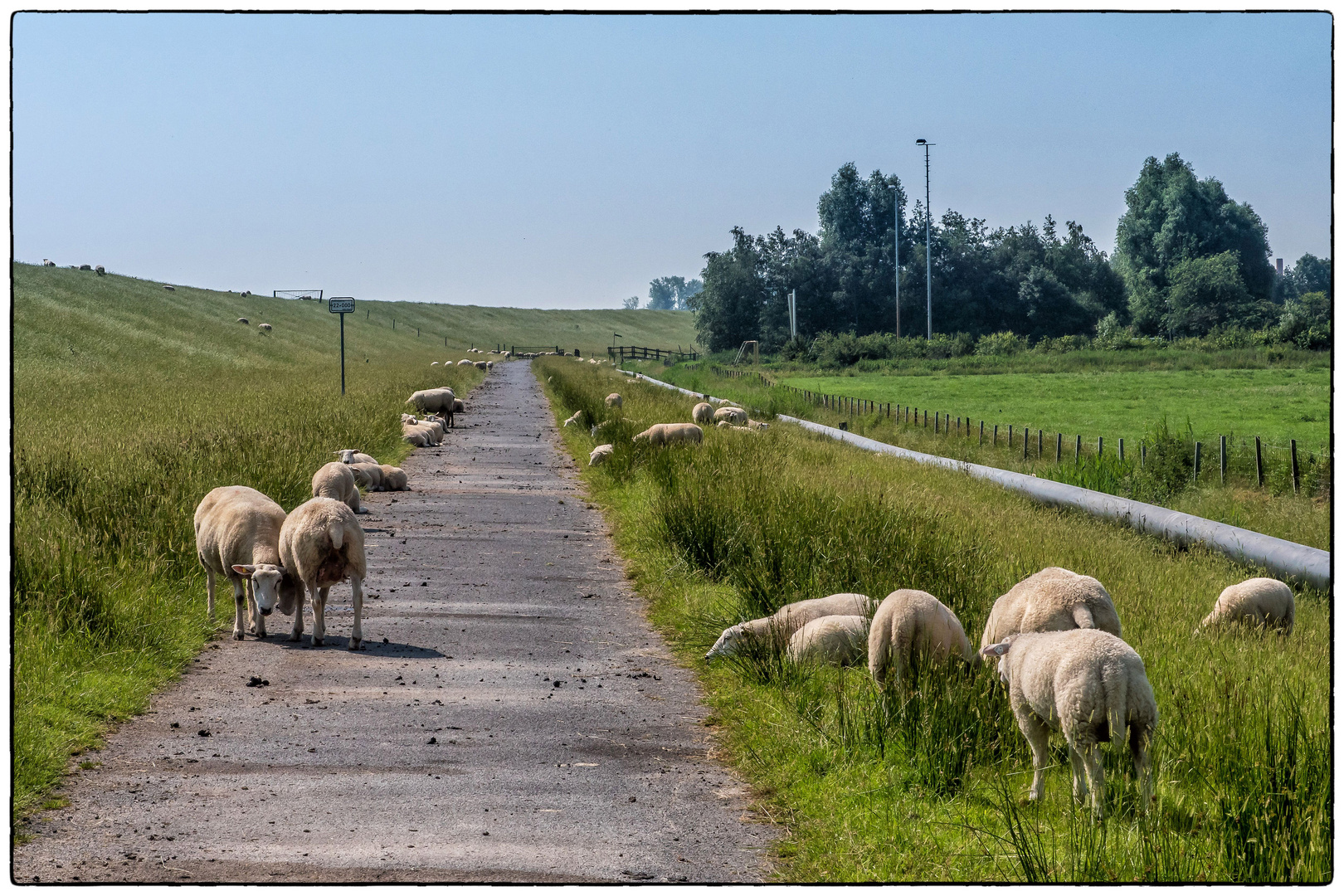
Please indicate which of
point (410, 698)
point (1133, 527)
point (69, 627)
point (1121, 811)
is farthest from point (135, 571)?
point (1133, 527)

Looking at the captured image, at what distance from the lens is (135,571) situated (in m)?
9.59

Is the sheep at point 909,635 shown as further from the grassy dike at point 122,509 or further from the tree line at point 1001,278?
the tree line at point 1001,278

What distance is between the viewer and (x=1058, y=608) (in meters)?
6.50

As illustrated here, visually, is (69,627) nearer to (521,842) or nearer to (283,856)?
(283,856)

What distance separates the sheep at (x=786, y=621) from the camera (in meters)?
7.98

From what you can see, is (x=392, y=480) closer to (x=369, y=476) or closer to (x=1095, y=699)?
(x=369, y=476)

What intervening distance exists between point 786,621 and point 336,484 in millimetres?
8440

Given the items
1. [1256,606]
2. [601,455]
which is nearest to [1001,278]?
[601,455]

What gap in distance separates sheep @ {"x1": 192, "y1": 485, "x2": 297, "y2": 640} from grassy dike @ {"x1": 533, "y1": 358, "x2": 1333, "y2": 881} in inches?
120

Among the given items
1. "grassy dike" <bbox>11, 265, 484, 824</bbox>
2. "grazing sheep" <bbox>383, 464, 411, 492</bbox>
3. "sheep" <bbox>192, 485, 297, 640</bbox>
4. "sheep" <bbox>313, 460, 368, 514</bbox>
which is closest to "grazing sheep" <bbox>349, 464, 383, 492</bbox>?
"grazing sheep" <bbox>383, 464, 411, 492</bbox>

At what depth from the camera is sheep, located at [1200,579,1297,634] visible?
9.62 meters

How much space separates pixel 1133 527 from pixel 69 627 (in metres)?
12.6

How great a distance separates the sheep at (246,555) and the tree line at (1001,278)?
75.3 m

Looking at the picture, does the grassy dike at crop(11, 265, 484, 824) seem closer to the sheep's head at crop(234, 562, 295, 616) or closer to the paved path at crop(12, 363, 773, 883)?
the paved path at crop(12, 363, 773, 883)
